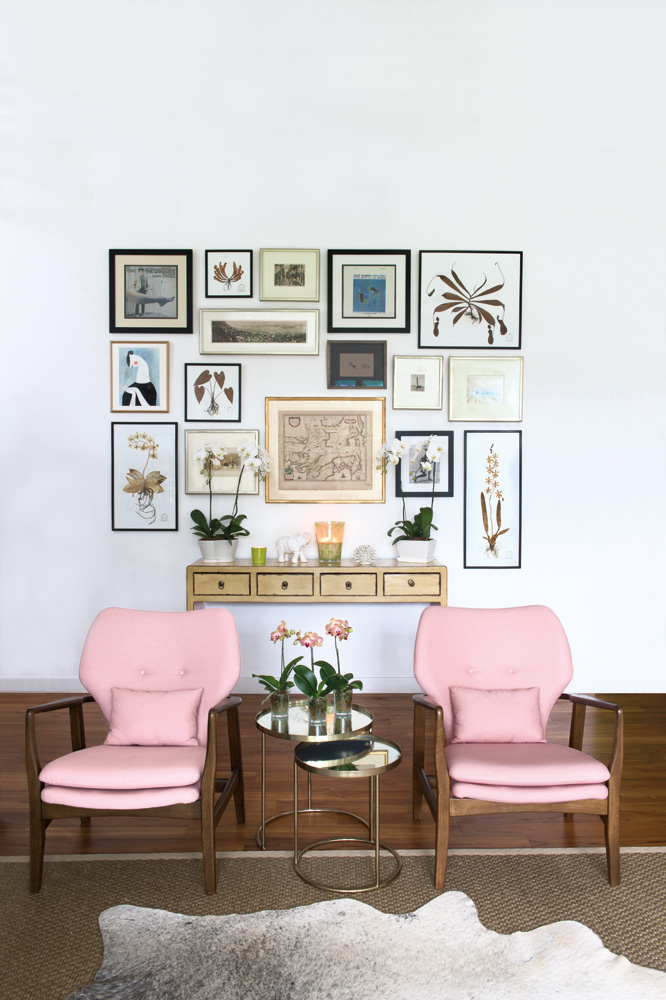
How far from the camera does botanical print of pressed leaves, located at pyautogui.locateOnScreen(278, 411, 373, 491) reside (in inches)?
188

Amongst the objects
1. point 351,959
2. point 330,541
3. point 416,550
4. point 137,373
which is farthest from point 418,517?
point 351,959

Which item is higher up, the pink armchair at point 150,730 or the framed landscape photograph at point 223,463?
the framed landscape photograph at point 223,463

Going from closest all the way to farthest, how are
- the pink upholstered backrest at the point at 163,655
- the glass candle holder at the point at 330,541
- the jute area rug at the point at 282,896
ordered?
the jute area rug at the point at 282,896 < the pink upholstered backrest at the point at 163,655 < the glass candle holder at the point at 330,541

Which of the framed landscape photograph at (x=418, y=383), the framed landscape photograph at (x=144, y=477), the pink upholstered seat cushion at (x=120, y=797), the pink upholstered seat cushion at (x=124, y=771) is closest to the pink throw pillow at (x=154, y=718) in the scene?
the pink upholstered seat cushion at (x=124, y=771)

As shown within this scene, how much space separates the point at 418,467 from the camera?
4.78 m

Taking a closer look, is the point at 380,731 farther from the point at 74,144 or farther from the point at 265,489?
the point at 74,144

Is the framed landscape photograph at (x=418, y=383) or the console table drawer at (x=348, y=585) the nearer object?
the console table drawer at (x=348, y=585)

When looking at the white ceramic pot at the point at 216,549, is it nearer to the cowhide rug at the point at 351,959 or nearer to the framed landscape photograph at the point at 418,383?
the framed landscape photograph at the point at 418,383

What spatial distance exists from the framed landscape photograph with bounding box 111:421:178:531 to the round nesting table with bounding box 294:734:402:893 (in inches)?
102

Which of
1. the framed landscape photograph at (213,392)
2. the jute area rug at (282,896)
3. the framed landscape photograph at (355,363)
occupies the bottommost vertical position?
the jute area rug at (282,896)

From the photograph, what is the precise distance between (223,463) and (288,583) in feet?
3.39

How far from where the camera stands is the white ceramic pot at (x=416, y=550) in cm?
441

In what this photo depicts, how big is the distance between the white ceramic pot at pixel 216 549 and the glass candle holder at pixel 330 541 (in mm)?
579

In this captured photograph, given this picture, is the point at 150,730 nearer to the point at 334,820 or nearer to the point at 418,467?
the point at 334,820
